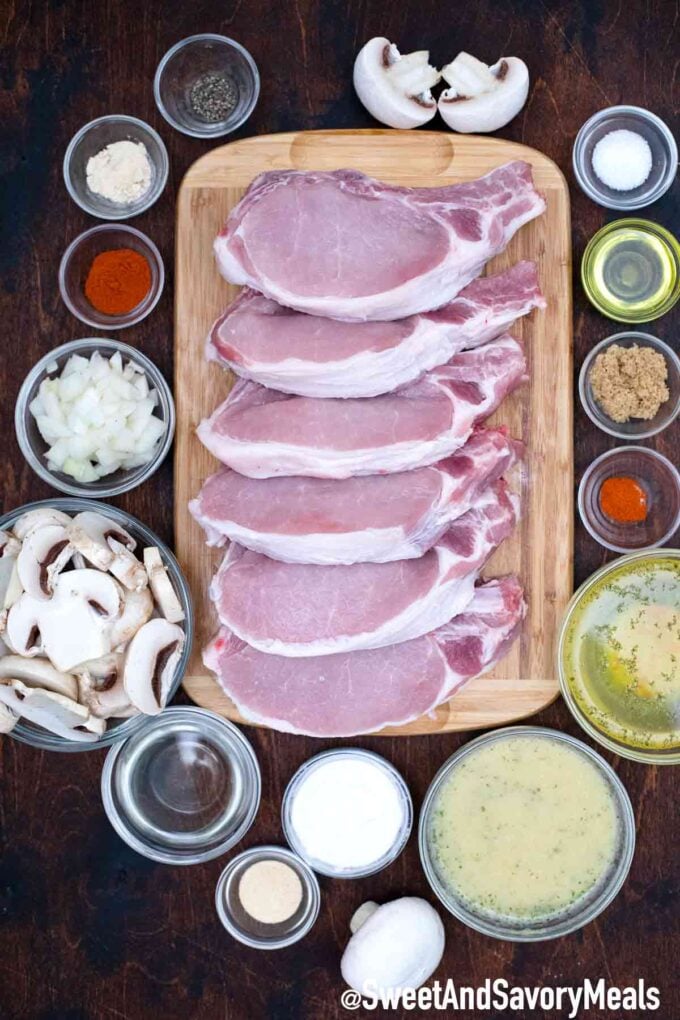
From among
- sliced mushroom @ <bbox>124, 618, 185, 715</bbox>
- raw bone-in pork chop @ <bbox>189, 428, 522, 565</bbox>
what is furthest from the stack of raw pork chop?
sliced mushroom @ <bbox>124, 618, 185, 715</bbox>

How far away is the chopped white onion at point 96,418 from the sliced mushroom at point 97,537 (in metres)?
0.15

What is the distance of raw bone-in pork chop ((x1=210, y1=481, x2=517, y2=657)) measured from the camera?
7.20ft

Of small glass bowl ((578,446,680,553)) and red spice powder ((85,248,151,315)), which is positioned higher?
red spice powder ((85,248,151,315))

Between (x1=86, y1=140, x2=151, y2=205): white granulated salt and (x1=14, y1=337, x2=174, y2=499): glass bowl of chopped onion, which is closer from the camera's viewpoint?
(x1=14, y1=337, x2=174, y2=499): glass bowl of chopped onion

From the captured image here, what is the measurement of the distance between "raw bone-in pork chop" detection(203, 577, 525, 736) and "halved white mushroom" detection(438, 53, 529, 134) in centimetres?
121

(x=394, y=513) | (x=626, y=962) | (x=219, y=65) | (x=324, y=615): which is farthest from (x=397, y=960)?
(x=219, y=65)

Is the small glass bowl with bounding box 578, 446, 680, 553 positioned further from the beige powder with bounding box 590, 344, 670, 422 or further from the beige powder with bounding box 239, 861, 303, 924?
the beige powder with bounding box 239, 861, 303, 924

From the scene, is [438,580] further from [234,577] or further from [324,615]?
[234,577]

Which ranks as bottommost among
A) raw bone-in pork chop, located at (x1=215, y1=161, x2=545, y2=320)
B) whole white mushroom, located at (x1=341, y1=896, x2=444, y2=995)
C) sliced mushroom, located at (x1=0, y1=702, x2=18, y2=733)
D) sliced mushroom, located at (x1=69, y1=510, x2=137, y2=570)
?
whole white mushroom, located at (x1=341, y1=896, x2=444, y2=995)

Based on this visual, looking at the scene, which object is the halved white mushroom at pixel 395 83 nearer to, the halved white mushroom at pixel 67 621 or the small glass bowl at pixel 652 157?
the small glass bowl at pixel 652 157

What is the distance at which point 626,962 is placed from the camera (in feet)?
8.11

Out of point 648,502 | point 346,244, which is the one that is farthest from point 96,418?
point 648,502

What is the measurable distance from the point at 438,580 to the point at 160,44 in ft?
5.18

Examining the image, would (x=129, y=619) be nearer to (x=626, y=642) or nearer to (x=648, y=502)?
(x=626, y=642)
